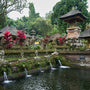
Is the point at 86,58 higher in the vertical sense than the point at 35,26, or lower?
lower

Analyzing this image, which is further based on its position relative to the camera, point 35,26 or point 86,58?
point 35,26

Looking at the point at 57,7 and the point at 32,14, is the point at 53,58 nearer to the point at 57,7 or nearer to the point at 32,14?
the point at 57,7

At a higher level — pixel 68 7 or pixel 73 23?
pixel 68 7

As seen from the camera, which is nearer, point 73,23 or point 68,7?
point 73,23

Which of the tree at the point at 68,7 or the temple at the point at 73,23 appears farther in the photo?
the tree at the point at 68,7

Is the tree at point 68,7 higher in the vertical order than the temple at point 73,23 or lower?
higher

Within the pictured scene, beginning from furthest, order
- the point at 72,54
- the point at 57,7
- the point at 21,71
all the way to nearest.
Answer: the point at 57,7
the point at 72,54
the point at 21,71

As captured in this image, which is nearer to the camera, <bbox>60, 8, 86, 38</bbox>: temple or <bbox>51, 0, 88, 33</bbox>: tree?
<bbox>60, 8, 86, 38</bbox>: temple

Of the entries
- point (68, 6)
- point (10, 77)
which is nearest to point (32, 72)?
point (10, 77)

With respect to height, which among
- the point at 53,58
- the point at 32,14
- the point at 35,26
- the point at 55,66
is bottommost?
the point at 55,66

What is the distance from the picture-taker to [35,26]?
62.0m

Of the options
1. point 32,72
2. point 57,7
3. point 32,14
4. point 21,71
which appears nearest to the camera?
point 21,71

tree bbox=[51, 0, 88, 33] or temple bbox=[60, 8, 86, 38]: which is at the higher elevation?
tree bbox=[51, 0, 88, 33]

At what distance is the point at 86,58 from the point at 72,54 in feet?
8.34
